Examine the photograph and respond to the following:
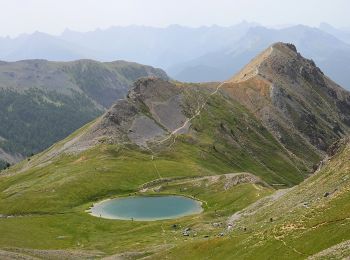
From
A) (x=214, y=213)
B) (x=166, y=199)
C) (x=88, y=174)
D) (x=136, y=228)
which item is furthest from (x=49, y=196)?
(x=214, y=213)

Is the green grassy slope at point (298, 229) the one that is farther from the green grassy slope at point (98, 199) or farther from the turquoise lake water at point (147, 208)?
the turquoise lake water at point (147, 208)

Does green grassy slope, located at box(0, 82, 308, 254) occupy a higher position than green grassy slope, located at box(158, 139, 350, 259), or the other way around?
green grassy slope, located at box(158, 139, 350, 259)

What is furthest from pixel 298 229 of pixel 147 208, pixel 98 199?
pixel 98 199

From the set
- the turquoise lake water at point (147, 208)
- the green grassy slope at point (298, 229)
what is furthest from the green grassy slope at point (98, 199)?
the green grassy slope at point (298, 229)

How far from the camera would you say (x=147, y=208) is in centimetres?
14988

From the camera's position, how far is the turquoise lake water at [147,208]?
5561 inches

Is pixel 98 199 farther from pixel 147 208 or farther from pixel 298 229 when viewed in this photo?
pixel 298 229

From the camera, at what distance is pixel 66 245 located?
4515 inches

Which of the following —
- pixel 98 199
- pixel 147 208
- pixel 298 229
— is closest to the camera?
pixel 298 229

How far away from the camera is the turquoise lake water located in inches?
5561

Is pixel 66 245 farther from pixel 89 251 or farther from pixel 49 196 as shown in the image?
pixel 49 196

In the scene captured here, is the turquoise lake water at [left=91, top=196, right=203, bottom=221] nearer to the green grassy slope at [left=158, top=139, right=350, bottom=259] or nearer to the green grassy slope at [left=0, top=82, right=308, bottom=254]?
the green grassy slope at [left=0, top=82, right=308, bottom=254]

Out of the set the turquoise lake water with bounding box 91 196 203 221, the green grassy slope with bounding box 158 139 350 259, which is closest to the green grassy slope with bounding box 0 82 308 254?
the turquoise lake water with bounding box 91 196 203 221

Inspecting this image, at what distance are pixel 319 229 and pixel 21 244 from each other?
75.5 meters
